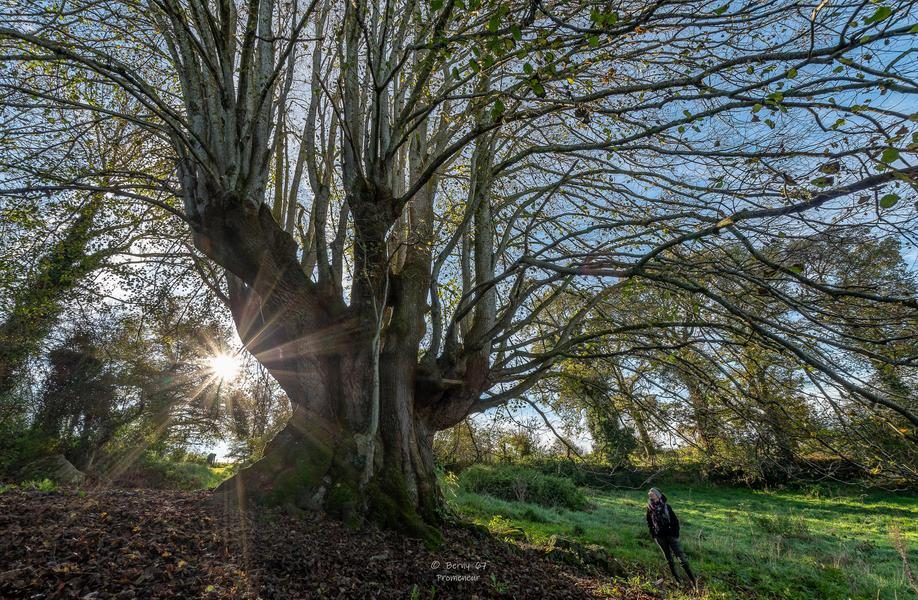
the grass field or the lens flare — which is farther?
the lens flare

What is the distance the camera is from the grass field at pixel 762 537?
22.0 feet

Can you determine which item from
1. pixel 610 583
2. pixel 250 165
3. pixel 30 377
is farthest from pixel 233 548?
pixel 30 377

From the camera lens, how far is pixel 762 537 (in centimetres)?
978

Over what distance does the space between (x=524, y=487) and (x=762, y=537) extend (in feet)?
23.6

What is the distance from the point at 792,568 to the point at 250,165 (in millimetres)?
11071

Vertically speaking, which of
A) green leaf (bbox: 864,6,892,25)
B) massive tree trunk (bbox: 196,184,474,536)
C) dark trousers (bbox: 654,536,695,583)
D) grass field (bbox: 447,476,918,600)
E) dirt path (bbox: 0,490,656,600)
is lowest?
grass field (bbox: 447,476,918,600)

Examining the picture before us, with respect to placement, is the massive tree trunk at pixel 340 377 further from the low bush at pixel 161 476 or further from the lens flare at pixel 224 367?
the low bush at pixel 161 476

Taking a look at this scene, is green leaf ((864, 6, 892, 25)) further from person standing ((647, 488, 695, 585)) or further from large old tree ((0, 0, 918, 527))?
person standing ((647, 488, 695, 585))

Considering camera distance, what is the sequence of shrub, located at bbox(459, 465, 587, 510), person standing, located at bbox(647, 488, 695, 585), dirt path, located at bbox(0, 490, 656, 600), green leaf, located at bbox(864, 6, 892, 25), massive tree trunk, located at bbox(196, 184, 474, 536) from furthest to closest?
1. shrub, located at bbox(459, 465, 587, 510)
2. person standing, located at bbox(647, 488, 695, 585)
3. massive tree trunk, located at bbox(196, 184, 474, 536)
4. dirt path, located at bbox(0, 490, 656, 600)
5. green leaf, located at bbox(864, 6, 892, 25)

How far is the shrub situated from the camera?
14.7 metres

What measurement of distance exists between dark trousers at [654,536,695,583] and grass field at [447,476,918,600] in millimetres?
220

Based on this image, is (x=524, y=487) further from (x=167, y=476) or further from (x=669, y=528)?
(x=167, y=476)

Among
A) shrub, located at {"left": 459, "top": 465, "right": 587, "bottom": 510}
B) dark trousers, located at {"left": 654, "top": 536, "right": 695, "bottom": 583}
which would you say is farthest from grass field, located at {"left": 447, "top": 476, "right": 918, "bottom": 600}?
shrub, located at {"left": 459, "top": 465, "right": 587, "bottom": 510}

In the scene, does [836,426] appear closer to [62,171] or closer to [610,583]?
[610,583]
